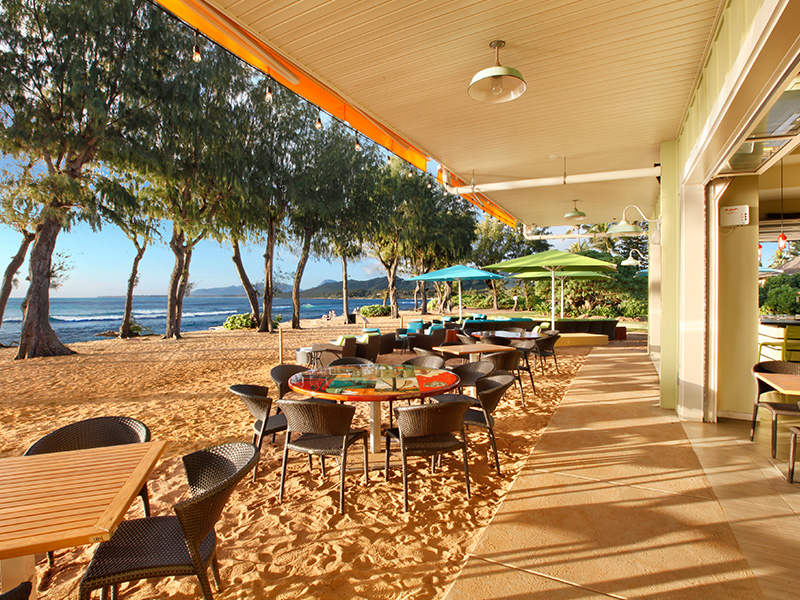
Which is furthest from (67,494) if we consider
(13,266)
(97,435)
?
(13,266)

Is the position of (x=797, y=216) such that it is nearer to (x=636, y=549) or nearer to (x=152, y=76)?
(x=636, y=549)

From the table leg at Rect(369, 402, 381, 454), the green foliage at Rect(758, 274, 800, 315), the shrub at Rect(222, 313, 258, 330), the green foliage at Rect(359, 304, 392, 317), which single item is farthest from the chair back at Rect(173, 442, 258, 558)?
the green foliage at Rect(359, 304, 392, 317)

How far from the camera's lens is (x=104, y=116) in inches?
414

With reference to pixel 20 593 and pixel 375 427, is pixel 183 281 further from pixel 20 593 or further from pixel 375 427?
pixel 20 593

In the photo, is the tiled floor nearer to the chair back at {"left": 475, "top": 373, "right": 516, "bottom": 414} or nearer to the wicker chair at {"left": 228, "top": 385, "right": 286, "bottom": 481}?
the chair back at {"left": 475, "top": 373, "right": 516, "bottom": 414}

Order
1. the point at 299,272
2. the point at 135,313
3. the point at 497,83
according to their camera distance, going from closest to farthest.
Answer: the point at 497,83 → the point at 299,272 → the point at 135,313

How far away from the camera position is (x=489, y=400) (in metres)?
3.49

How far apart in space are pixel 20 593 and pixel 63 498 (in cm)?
30

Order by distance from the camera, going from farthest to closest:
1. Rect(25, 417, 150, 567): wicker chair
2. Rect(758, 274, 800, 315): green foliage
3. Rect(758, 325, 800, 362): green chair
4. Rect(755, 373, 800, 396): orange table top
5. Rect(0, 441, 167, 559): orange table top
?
Rect(758, 274, 800, 315): green foliage, Rect(758, 325, 800, 362): green chair, Rect(755, 373, 800, 396): orange table top, Rect(25, 417, 150, 567): wicker chair, Rect(0, 441, 167, 559): orange table top

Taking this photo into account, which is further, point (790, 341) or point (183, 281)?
point (183, 281)

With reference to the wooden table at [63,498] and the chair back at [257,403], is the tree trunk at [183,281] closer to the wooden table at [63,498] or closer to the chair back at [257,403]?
the chair back at [257,403]

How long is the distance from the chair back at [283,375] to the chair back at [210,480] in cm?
163

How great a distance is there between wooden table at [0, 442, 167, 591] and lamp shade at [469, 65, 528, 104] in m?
2.91

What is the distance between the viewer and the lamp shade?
2.89m
